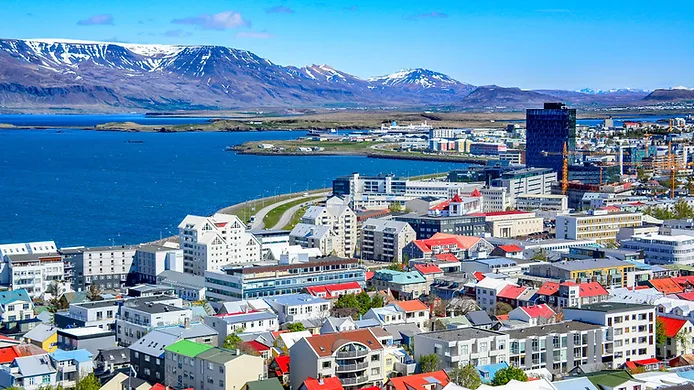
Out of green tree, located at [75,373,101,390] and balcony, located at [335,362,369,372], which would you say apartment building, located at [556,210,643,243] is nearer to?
balcony, located at [335,362,369,372]

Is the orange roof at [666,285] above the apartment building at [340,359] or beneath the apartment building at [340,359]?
beneath

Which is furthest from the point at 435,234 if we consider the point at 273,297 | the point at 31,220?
the point at 31,220

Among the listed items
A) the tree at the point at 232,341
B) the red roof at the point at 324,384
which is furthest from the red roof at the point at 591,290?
the red roof at the point at 324,384

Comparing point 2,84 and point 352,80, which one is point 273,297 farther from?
point 352,80

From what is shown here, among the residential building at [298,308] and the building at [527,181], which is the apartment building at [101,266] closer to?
the residential building at [298,308]

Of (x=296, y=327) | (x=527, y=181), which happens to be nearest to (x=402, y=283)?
(x=296, y=327)

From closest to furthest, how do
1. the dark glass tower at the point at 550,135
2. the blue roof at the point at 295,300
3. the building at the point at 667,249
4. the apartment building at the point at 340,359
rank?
the apartment building at the point at 340,359 < the blue roof at the point at 295,300 < the building at the point at 667,249 < the dark glass tower at the point at 550,135

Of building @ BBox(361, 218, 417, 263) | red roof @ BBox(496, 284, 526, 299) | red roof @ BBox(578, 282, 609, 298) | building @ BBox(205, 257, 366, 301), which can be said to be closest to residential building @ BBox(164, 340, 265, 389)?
building @ BBox(205, 257, 366, 301)

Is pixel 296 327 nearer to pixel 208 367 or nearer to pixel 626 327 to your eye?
pixel 208 367
